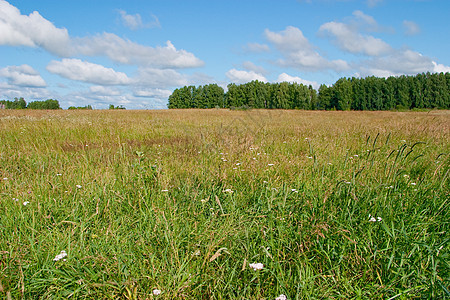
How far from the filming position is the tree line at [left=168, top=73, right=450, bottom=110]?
5353 cm

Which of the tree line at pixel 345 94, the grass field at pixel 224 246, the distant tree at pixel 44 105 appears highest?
the tree line at pixel 345 94

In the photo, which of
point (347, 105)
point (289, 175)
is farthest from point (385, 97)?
point (289, 175)

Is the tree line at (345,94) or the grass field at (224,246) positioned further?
the tree line at (345,94)

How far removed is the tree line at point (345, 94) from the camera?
53.5 metres

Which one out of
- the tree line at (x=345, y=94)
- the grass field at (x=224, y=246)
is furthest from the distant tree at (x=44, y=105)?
the grass field at (x=224, y=246)

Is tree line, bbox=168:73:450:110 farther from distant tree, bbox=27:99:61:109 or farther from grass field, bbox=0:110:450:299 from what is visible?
grass field, bbox=0:110:450:299

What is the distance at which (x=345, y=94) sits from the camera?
62.2m

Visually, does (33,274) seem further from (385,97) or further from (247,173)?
(385,97)

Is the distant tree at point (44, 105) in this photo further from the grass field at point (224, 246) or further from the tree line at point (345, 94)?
the grass field at point (224, 246)

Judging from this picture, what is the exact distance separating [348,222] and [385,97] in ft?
220

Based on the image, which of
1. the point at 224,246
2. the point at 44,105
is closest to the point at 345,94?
the point at 44,105

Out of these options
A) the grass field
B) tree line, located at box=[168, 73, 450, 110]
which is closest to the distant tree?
tree line, located at box=[168, 73, 450, 110]

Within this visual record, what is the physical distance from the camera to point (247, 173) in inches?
135

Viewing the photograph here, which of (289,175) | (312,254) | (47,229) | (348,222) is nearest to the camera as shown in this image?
(312,254)
